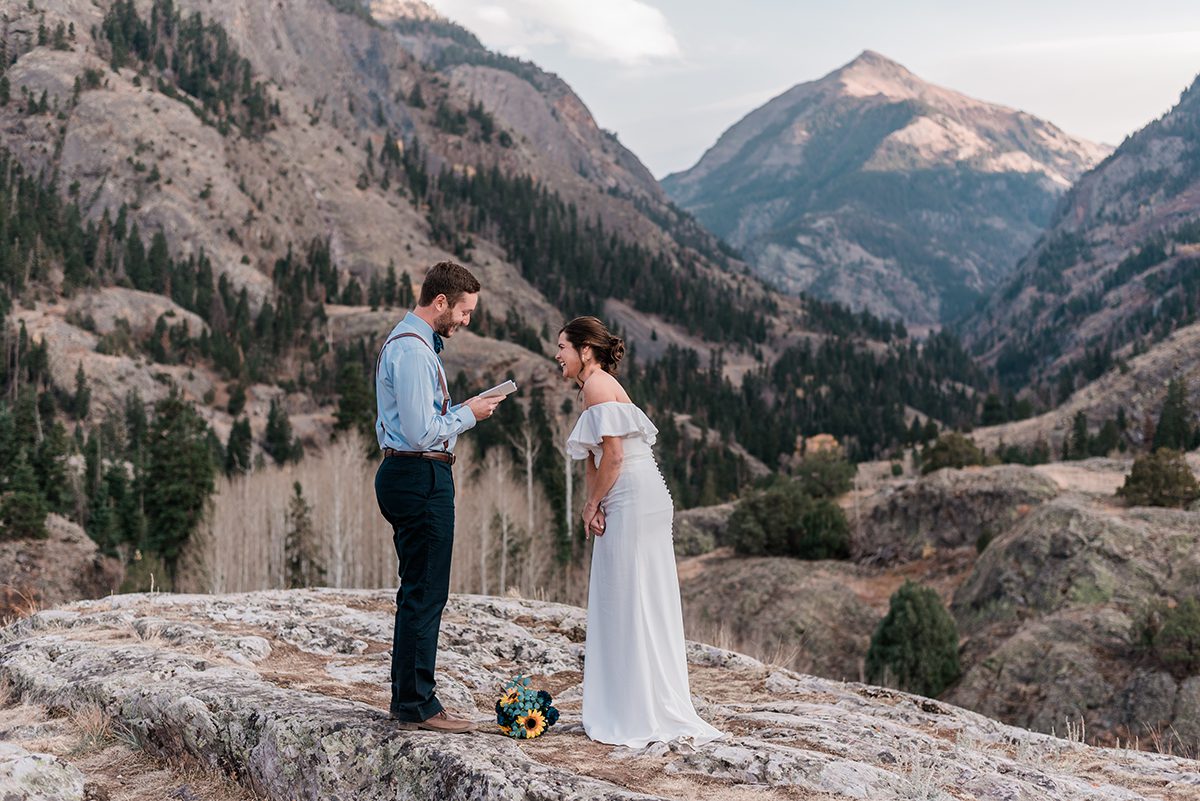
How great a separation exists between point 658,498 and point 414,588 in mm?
2064

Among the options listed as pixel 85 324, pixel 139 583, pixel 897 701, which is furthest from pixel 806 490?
pixel 85 324

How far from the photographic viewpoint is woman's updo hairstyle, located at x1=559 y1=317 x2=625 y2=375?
→ 777cm

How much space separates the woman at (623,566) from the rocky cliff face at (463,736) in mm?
411

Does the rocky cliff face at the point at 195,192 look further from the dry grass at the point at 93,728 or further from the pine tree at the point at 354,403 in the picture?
the dry grass at the point at 93,728

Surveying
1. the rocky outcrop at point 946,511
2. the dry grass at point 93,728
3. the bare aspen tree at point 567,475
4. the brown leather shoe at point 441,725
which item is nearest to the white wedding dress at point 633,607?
the brown leather shoe at point 441,725

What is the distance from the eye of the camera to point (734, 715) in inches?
341

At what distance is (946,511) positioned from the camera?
38.4 meters

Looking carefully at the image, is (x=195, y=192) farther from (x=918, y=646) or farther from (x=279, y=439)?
(x=918, y=646)

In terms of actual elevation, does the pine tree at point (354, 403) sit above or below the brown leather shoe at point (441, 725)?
above

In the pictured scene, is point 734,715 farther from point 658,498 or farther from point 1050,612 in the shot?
point 1050,612

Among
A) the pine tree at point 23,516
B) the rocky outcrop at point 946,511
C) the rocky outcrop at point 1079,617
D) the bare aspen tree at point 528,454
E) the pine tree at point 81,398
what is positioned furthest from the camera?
the pine tree at point 81,398

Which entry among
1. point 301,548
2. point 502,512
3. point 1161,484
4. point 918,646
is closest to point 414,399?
point 918,646

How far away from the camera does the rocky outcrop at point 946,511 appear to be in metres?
36.9

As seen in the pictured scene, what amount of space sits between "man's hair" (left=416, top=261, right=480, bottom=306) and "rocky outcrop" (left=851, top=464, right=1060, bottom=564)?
104ft
